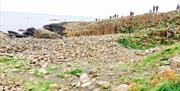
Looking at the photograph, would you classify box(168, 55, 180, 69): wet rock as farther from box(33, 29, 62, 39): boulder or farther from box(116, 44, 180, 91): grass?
box(33, 29, 62, 39): boulder

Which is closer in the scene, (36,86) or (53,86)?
(53,86)

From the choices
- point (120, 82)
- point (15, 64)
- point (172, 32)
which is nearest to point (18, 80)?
point (15, 64)

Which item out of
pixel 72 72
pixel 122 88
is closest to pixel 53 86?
pixel 72 72

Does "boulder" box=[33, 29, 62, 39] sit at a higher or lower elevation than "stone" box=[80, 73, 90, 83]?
lower

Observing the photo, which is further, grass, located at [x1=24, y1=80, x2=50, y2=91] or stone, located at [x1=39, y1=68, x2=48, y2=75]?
stone, located at [x1=39, y1=68, x2=48, y2=75]

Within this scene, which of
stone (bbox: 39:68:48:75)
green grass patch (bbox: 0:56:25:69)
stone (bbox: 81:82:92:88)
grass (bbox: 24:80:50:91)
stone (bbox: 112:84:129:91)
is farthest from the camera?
green grass patch (bbox: 0:56:25:69)

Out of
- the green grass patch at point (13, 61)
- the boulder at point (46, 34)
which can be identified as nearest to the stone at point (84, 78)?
the green grass patch at point (13, 61)

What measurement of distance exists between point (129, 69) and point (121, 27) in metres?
22.0

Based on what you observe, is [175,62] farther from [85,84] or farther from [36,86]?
[36,86]

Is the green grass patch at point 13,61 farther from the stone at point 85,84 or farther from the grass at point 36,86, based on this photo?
the stone at point 85,84

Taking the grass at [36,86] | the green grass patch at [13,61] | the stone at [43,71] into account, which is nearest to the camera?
the grass at [36,86]

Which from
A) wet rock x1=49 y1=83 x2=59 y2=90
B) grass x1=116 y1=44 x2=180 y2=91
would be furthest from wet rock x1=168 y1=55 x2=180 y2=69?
wet rock x1=49 y1=83 x2=59 y2=90

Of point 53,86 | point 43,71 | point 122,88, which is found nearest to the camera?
point 122,88

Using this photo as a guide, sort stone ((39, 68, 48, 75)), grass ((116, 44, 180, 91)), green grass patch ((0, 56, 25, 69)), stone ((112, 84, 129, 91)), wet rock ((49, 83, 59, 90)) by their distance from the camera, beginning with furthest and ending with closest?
green grass patch ((0, 56, 25, 69))
stone ((39, 68, 48, 75))
wet rock ((49, 83, 59, 90))
stone ((112, 84, 129, 91))
grass ((116, 44, 180, 91))
